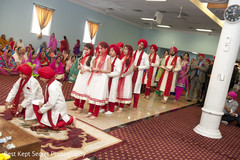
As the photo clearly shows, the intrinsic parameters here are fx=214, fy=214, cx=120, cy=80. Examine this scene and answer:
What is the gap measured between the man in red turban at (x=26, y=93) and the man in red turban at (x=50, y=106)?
242 mm

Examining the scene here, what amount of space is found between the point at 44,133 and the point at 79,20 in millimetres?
9521

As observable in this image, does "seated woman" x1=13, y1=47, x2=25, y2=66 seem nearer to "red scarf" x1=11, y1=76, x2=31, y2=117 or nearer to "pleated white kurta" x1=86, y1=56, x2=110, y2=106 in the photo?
"red scarf" x1=11, y1=76, x2=31, y2=117

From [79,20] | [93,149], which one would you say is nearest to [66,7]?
[79,20]

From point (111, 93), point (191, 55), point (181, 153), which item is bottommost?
point (181, 153)

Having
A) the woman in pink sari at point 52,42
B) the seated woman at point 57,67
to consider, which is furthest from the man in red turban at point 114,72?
the woman in pink sari at point 52,42

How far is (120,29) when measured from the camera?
1411 centimetres

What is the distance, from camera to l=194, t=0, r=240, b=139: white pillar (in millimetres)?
3617

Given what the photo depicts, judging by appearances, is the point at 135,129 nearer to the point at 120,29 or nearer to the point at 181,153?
the point at 181,153

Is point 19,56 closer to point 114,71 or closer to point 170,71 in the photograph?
point 114,71

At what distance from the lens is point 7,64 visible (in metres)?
6.22

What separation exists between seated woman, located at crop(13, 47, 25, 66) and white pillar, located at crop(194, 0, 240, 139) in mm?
5310

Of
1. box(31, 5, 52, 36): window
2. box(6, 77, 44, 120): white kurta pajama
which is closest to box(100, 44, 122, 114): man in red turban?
box(6, 77, 44, 120): white kurta pajama

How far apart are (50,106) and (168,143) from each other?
174 centimetres

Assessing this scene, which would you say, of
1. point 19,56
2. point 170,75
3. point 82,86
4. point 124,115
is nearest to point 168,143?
point 124,115
